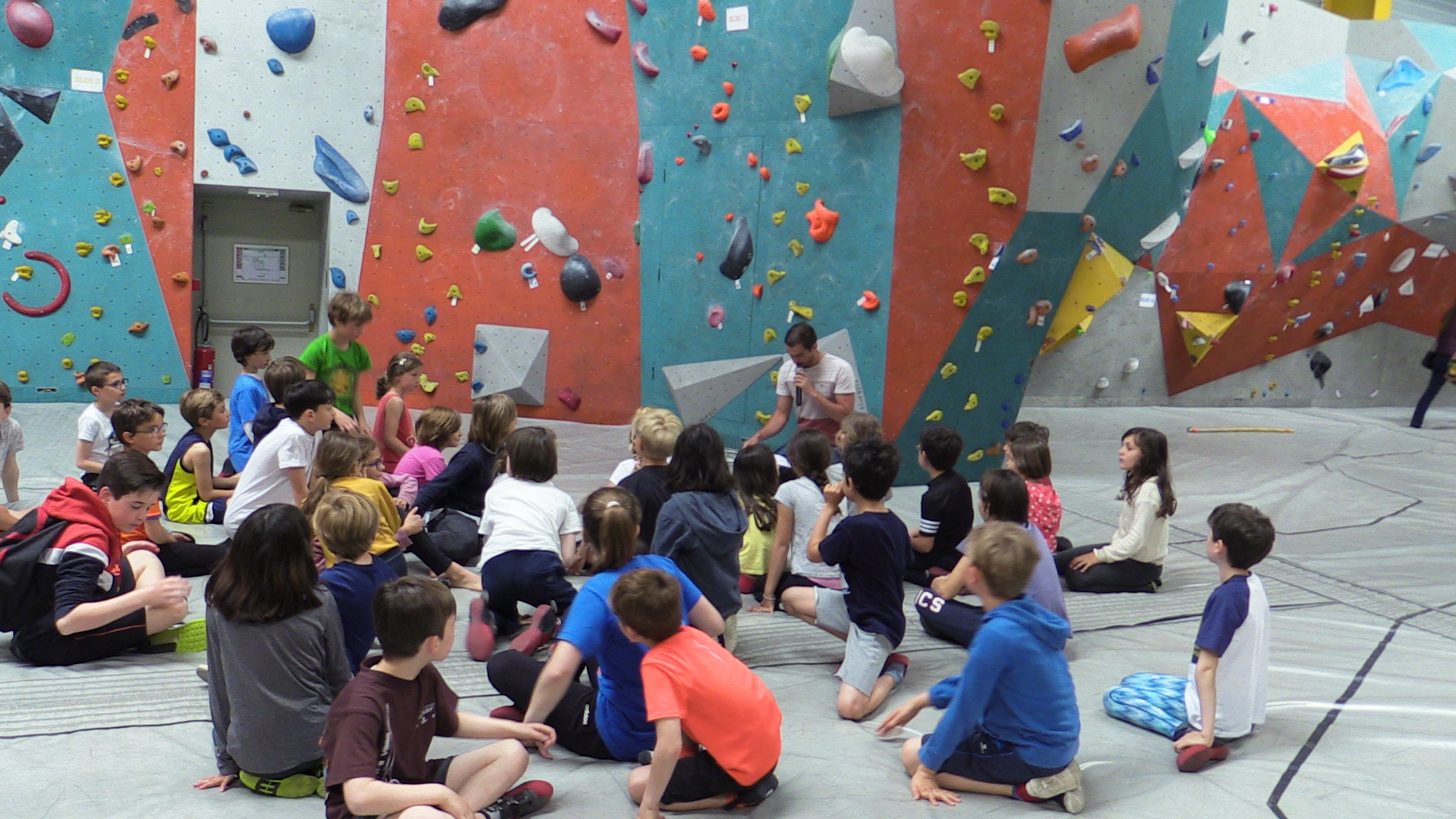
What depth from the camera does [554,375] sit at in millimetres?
8266

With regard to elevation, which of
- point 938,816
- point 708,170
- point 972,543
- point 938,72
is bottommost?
point 938,816

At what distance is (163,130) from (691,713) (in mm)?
6899

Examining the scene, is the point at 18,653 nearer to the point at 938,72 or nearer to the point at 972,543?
the point at 972,543

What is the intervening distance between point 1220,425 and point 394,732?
9.33 meters

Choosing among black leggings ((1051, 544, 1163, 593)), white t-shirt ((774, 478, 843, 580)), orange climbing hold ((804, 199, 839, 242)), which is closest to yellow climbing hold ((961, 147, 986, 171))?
orange climbing hold ((804, 199, 839, 242))

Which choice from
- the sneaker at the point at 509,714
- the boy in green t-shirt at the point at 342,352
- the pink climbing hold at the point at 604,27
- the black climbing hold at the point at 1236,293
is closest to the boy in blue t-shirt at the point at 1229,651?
the sneaker at the point at 509,714

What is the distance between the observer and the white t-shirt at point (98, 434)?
518 cm

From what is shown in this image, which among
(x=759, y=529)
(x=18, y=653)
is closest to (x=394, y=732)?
(x=18, y=653)

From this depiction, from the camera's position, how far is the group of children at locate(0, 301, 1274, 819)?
102 inches

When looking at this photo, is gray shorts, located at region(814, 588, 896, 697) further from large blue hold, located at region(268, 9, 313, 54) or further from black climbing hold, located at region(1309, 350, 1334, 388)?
black climbing hold, located at region(1309, 350, 1334, 388)

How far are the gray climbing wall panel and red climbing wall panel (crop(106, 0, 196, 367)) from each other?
2.13m

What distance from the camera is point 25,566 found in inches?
131

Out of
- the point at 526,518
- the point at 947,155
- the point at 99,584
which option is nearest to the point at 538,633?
the point at 526,518

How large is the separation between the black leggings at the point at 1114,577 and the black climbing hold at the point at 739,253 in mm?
3202
